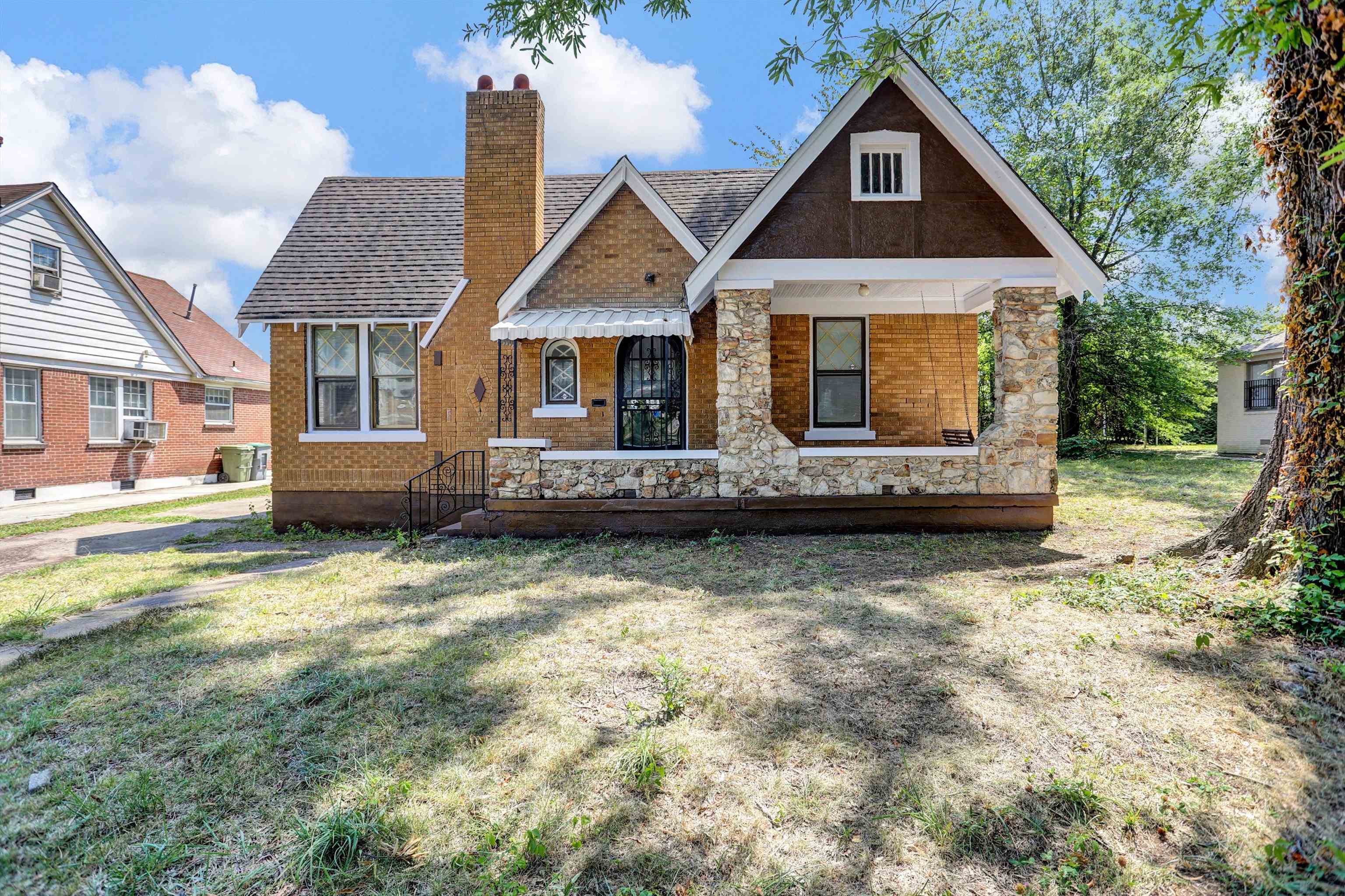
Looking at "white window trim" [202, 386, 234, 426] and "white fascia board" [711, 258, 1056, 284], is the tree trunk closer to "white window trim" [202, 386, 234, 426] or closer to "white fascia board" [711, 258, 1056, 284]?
"white fascia board" [711, 258, 1056, 284]

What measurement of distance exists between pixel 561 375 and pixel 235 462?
Result: 1594cm

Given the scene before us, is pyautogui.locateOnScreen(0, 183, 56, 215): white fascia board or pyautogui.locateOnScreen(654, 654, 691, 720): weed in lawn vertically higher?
pyautogui.locateOnScreen(0, 183, 56, 215): white fascia board

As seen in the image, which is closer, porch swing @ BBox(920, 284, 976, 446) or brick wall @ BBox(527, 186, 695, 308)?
brick wall @ BBox(527, 186, 695, 308)

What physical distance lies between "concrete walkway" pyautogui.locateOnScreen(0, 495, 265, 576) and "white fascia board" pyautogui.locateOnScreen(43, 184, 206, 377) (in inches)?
313

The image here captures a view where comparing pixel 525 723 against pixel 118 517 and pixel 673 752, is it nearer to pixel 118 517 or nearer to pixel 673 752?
pixel 673 752

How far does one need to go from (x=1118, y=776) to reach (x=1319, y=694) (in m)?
1.67

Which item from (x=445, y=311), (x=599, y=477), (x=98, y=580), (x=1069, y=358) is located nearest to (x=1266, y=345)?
(x=1069, y=358)

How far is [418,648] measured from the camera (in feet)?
16.4

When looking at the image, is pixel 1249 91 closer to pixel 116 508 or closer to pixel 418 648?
pixel 418 648

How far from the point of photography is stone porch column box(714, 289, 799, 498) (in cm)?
941

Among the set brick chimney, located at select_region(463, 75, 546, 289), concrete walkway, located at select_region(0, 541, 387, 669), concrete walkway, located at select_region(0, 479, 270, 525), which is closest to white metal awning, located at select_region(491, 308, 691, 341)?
brick chimney, located at select_region(463, 75, 546, 289)

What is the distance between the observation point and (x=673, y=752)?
3.43 meters

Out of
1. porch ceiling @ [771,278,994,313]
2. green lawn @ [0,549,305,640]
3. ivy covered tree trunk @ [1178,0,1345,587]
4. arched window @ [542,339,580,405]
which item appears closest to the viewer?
ivy covered tree trunk @ [1178,0,1345,587]

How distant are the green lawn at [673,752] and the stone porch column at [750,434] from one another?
11.8 feet
